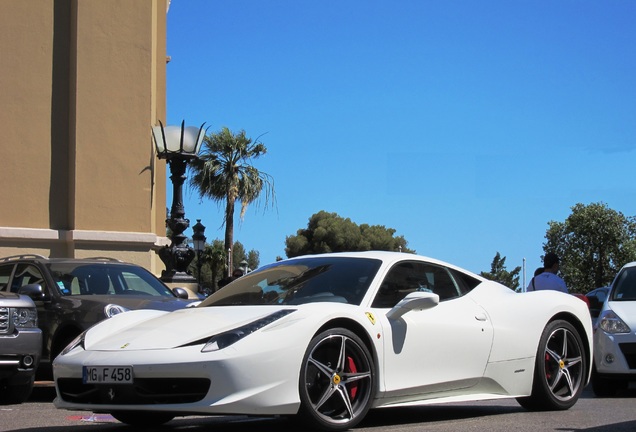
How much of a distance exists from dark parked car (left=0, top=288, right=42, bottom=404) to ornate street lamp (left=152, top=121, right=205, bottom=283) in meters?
6.03

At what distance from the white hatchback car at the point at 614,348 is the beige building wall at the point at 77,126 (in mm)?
9900

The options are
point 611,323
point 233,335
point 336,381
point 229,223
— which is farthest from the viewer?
point 229,223

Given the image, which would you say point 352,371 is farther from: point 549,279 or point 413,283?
point 549,279

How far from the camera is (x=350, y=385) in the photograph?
6.49m

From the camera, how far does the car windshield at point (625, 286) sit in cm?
1179

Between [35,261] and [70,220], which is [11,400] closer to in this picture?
[35,261]

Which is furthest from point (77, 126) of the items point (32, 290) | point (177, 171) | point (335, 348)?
point (335, 348)

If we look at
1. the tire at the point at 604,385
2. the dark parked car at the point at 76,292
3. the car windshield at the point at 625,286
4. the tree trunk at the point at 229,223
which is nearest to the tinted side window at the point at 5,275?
the dark parked car at the point at 76,292

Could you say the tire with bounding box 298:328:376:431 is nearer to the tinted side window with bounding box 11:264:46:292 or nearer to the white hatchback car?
the white hatchback car

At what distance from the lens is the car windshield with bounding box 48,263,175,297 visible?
36.5ft

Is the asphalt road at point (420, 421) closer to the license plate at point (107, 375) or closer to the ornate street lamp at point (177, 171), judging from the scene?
the license plate at point (107, 375)

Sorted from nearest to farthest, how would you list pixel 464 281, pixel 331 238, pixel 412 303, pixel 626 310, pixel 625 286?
pixel 412 303, pixel 464 281, pixel 626 310, pixel 625 286, pixel 331 238

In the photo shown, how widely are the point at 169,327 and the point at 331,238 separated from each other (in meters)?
73.2

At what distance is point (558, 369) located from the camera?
8219 mm
